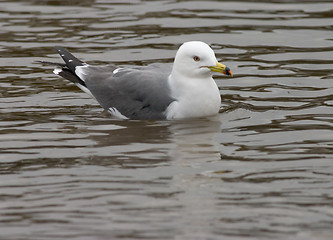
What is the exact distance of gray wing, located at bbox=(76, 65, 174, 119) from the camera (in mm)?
10484

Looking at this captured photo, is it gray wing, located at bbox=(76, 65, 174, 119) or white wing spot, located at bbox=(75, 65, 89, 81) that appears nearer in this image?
gray wing, located at bbox=(76, 65, 174, 119)

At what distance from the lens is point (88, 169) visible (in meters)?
8.45

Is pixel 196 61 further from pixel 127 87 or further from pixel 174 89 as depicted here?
pixel 127 87

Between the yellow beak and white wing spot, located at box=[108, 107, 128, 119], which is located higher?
the yellow beak

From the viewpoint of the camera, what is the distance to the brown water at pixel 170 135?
7.13 metres

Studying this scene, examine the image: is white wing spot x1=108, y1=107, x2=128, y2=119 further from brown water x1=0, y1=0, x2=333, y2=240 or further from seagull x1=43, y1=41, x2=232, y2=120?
brown water x1=0, y1=0, x2=333, y2=240

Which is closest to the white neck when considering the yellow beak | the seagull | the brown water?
the seagull

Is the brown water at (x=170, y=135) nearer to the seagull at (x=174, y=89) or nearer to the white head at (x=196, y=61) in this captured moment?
the seagull at (x=174, y=89)

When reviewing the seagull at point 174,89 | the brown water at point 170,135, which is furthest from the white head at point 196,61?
the brown water at point 170,135

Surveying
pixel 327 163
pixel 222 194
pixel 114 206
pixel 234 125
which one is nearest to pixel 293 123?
pixel 234 125

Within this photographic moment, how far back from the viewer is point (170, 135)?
979cm

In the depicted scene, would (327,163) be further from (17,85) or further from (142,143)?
(17,85)

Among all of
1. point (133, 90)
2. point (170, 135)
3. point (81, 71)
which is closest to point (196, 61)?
point (133, 90)

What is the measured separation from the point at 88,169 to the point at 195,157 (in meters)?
1.12
